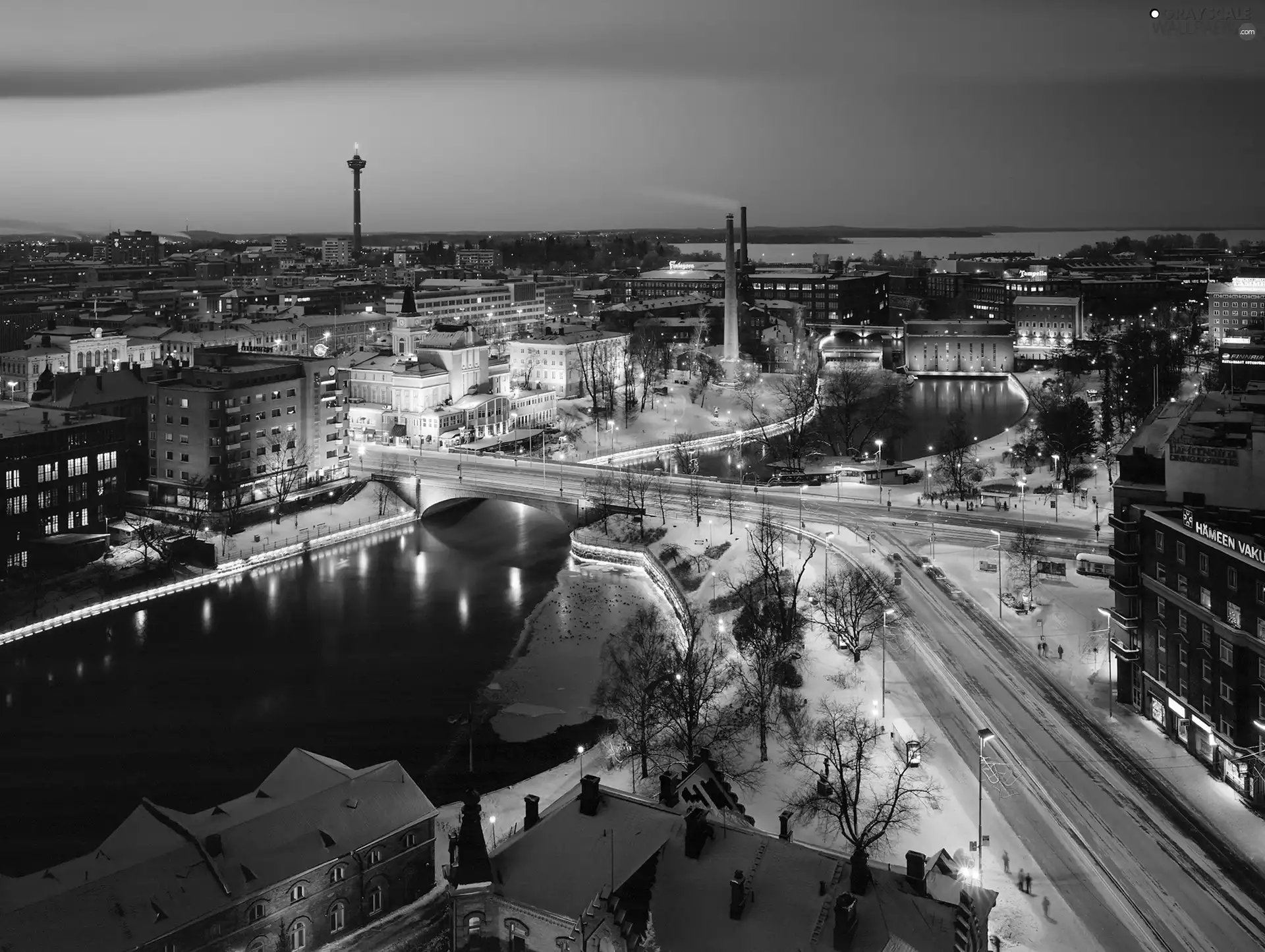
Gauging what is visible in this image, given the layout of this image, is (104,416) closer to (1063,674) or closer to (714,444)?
(714,444)

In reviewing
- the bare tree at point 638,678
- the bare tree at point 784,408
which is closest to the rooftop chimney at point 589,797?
the bare tree at point 638,678

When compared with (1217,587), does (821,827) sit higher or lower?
Answer: lower

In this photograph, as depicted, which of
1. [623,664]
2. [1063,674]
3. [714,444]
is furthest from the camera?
[714,444]

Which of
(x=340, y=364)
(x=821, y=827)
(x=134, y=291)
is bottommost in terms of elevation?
(x=821, y=827)

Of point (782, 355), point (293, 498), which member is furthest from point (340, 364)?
point (782, 355)

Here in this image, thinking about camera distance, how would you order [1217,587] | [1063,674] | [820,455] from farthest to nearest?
[820,455], [1063,674], [1217,587]

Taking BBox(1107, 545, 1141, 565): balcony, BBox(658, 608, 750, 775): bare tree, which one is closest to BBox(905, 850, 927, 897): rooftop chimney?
BBox(658, 608, 750, 775): bare tree
